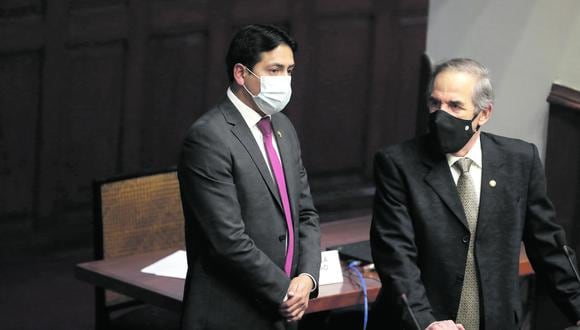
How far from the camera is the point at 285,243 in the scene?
3.48 meters

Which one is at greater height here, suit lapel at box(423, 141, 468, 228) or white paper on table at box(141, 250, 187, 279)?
suit lapel at box(423, 141, 468, 228)

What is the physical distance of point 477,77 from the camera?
309 cm

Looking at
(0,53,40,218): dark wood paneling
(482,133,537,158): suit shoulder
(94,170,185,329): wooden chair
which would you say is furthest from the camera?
(0,53,40,218): dark wood paneling

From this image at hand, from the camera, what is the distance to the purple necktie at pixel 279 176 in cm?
346

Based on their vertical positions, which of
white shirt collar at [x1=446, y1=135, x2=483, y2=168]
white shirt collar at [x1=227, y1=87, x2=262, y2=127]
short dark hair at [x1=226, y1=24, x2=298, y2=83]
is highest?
short dark hair at [x1=226, y1=24, x2=298, y2=83]

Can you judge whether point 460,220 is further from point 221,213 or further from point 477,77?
point 221,213

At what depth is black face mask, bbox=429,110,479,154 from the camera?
304 centimetres

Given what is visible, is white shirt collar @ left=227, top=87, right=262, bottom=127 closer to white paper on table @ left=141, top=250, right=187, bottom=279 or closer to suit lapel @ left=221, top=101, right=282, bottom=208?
suit lapel @ left=221, top=101, right=282, bottom=208

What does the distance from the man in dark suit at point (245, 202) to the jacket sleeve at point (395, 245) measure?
0.37 meters

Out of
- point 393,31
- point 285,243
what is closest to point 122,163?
point 393,31

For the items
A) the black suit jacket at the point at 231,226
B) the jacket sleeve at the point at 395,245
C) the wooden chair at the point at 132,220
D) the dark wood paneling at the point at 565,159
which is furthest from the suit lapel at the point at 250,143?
the dark wood paneling at the point at 565,159

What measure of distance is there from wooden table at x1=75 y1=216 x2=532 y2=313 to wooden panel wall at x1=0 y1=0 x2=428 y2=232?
2.06 meters

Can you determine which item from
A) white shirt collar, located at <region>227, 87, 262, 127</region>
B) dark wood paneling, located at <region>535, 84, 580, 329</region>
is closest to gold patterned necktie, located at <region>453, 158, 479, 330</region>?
white shirt collar, located at <region>227, 87, 262, 127</region>

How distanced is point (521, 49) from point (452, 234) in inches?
58.9
